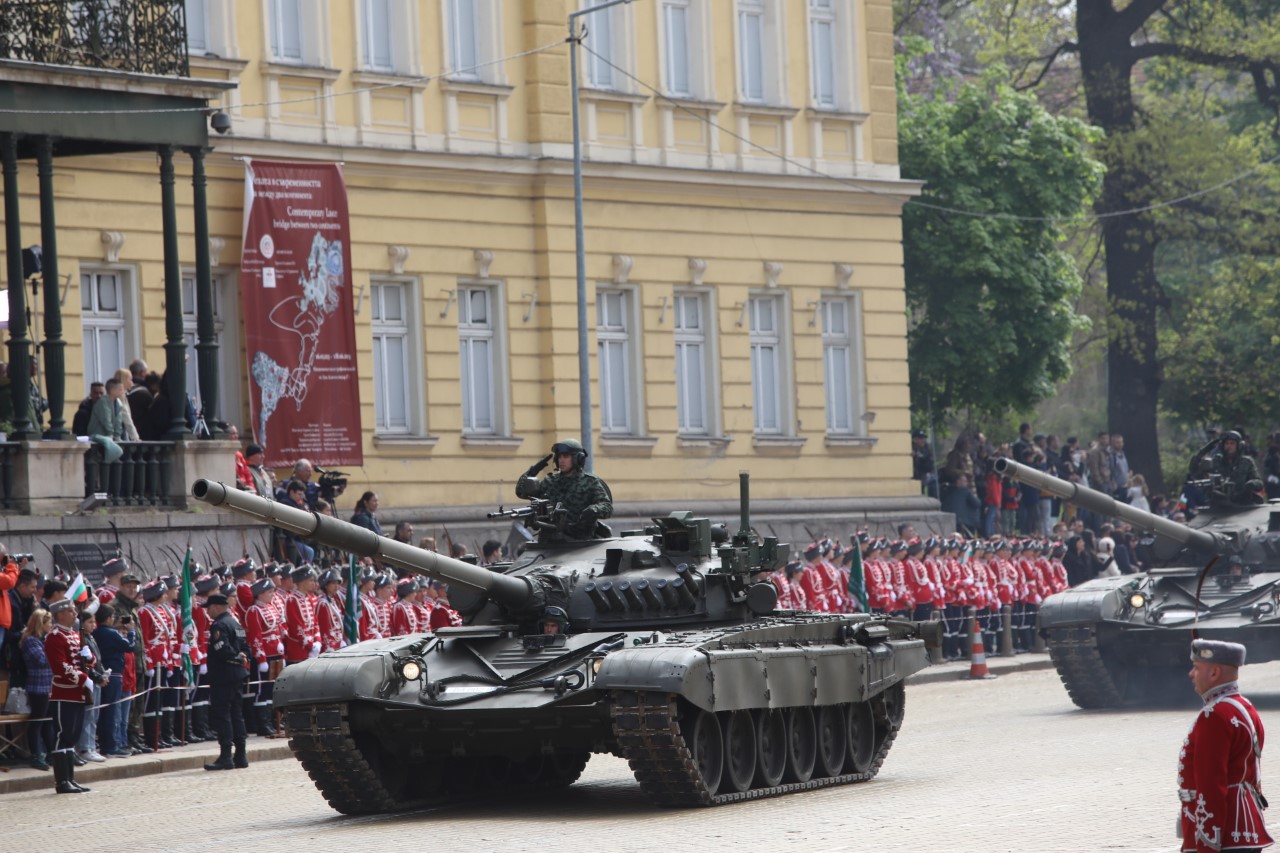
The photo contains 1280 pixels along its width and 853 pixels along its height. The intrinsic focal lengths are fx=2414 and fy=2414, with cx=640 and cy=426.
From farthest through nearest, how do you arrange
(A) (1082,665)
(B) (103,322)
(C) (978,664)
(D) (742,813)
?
(C) (978,664) → (B) (103,322) → (A) (1082,665) → (D) (742,813)

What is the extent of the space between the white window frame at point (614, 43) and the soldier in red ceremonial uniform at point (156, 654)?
499 inches

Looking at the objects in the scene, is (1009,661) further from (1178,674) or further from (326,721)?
(326,721)

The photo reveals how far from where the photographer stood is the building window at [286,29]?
28625 millimetres

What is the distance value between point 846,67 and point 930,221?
512 centimetres

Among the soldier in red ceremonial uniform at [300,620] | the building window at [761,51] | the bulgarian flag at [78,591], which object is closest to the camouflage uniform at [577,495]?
the bulgarian flag at [78,591]

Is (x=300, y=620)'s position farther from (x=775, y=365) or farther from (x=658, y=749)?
(x=775, y=365)

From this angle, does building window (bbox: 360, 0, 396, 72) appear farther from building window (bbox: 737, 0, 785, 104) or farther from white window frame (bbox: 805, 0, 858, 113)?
white window frame (bbox: 805, 0, 858, 113)

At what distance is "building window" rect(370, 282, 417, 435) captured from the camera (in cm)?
2989

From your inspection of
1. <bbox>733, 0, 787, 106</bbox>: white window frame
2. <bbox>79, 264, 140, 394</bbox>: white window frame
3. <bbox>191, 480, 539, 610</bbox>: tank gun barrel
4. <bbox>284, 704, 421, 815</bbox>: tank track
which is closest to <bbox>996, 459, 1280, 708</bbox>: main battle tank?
<bbox>191, 480, 539, 610</bbox>: tank gun barrel

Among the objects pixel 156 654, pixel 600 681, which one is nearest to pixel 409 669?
pixel 600 681

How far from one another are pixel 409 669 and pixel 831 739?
3432mm

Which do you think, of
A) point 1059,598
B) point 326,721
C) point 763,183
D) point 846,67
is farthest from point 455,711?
point 846,67

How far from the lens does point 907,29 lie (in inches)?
1844

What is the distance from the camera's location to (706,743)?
15.8m
